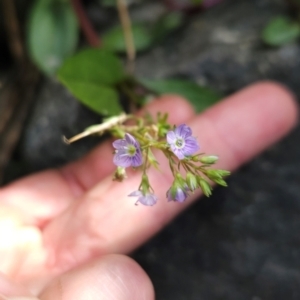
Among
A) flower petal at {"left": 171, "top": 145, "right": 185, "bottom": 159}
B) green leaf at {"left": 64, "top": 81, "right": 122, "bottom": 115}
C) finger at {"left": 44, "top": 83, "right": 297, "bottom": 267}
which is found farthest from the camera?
green leaf at {"left": 64, "top": 81, "right": 122, "bottom": 115}

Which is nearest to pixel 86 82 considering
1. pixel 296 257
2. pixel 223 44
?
pixel 223 44

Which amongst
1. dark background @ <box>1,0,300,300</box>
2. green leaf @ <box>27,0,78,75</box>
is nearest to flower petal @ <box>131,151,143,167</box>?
dark background @ <box>1,0,300,300</box>

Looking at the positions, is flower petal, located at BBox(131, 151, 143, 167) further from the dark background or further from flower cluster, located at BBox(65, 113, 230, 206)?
the dark background

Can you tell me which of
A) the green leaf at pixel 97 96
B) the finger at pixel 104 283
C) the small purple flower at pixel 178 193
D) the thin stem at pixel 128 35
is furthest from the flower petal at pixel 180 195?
the thin stem at pixel 128 35

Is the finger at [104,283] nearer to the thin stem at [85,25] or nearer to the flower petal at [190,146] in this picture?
the flower petal at [190,146]

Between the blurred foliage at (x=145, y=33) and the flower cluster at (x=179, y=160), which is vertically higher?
the flower cluster at (x=179, y=160)

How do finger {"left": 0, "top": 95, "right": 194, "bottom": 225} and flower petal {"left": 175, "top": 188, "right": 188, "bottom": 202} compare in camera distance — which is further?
finger {"left": 0, "top": 95, "right": 194, "bottom": 225}
